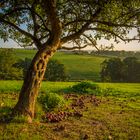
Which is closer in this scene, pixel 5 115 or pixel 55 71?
pixel 5 115

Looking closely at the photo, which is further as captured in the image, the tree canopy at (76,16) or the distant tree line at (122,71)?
the distant tree line at (122,71)

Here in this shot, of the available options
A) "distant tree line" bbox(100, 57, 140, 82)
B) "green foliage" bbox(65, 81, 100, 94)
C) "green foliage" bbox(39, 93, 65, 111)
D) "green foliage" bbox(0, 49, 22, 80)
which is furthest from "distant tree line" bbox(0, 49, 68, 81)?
"green foliage" bbox(39, 93, 65, 111)

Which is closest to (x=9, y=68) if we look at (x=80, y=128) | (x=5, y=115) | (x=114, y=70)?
(x=114, y=70)

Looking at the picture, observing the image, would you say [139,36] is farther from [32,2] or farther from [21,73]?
[21,73]

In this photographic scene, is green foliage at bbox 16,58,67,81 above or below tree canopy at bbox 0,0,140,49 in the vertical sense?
below

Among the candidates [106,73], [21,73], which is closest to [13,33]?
[21,73]

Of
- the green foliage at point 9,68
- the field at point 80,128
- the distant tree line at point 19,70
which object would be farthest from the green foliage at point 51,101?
the green foliage at point 9,68

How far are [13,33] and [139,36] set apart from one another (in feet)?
25.3

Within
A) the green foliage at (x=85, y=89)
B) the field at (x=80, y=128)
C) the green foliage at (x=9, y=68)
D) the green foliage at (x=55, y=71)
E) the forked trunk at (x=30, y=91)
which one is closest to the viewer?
the field at (x=80, y=128)

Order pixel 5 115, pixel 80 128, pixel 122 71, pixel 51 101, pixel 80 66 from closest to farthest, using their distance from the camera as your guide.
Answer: pixel 80 128, pixel 5 115, pixel 51 101, pixel 122 71, pixel 80 66

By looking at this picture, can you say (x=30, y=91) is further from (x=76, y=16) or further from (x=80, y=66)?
(x=80, y=66)

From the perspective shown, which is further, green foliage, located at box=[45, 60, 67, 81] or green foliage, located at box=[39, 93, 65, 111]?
green foliage, located at box=[45, 60, 67, 81]

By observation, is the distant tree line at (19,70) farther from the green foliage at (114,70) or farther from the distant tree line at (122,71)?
the green foliage at (114,70)

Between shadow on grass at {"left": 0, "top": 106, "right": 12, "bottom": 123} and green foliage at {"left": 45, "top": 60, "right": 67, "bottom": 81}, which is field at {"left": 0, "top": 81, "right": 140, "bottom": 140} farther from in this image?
green foliage at {"left": 45, "top": 60, "right": 67, "bottom": 81}
